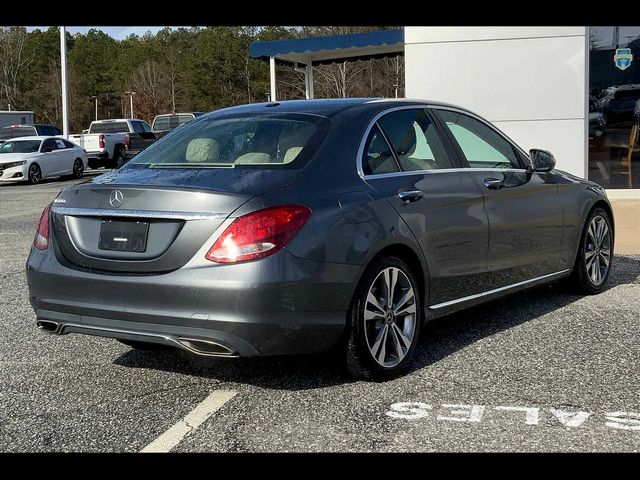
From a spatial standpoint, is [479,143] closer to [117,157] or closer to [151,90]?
[117,157]

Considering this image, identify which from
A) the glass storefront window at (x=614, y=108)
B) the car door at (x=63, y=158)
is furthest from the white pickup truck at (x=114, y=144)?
the glass storefront window at (x=614, y=108)

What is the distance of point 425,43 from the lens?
1245cm

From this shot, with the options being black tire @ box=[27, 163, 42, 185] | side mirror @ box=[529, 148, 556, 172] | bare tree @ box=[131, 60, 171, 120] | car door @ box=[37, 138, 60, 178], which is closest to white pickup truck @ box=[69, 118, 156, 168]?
car door @ box=[37, 138, 60, 178]

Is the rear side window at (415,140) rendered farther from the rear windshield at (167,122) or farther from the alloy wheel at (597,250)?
the rear windshield at (167,122)

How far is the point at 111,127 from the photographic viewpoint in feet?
111

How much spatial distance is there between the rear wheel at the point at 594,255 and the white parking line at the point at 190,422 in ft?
11.4

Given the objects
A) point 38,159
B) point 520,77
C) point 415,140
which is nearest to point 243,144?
point 415,140

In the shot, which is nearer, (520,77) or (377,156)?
(377,156)

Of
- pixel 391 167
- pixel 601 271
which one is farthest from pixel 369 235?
pixel 601 271

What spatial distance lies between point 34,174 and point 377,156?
22069mm

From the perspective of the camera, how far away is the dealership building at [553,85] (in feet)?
39.8

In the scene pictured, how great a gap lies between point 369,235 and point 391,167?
629mm
